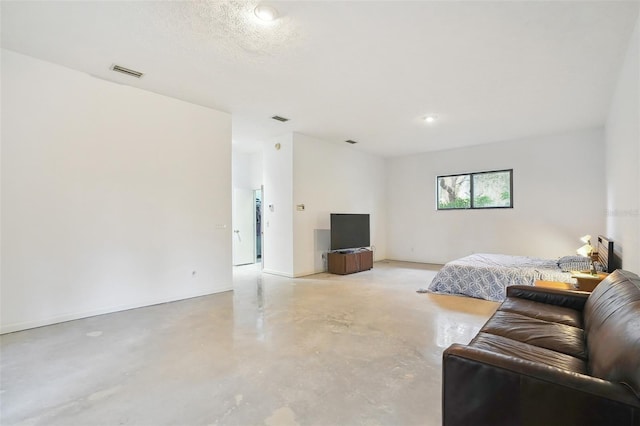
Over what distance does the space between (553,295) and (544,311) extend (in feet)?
1.10

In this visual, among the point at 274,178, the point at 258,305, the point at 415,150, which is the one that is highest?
the point at 415,150

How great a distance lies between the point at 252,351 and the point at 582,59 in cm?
451

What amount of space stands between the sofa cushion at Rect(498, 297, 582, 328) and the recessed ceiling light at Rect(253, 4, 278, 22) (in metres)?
3.14

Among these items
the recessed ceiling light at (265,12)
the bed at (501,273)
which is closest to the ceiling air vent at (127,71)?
the recessed ceiling light at (265,12)

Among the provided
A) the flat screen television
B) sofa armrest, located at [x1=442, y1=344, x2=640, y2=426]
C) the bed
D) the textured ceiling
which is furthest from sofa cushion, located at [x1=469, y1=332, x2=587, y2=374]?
the flat screen television

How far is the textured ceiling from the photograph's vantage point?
2521 mm

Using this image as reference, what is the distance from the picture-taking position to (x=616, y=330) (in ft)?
4.83

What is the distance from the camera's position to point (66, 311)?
3.49 m

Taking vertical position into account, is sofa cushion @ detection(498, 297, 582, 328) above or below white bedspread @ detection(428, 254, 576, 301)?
above

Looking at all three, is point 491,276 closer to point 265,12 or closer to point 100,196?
point 265,12

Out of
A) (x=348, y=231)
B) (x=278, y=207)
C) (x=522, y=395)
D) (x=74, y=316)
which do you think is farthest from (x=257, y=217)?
(x=522, y=395)

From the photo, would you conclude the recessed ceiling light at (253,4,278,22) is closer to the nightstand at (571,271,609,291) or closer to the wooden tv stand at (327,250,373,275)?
the nightstand at (571,271,609,291)

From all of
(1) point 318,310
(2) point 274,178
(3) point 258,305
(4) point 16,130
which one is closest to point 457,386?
(1) point 318,310

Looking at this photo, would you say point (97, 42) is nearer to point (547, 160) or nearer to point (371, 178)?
point (371, 178)
